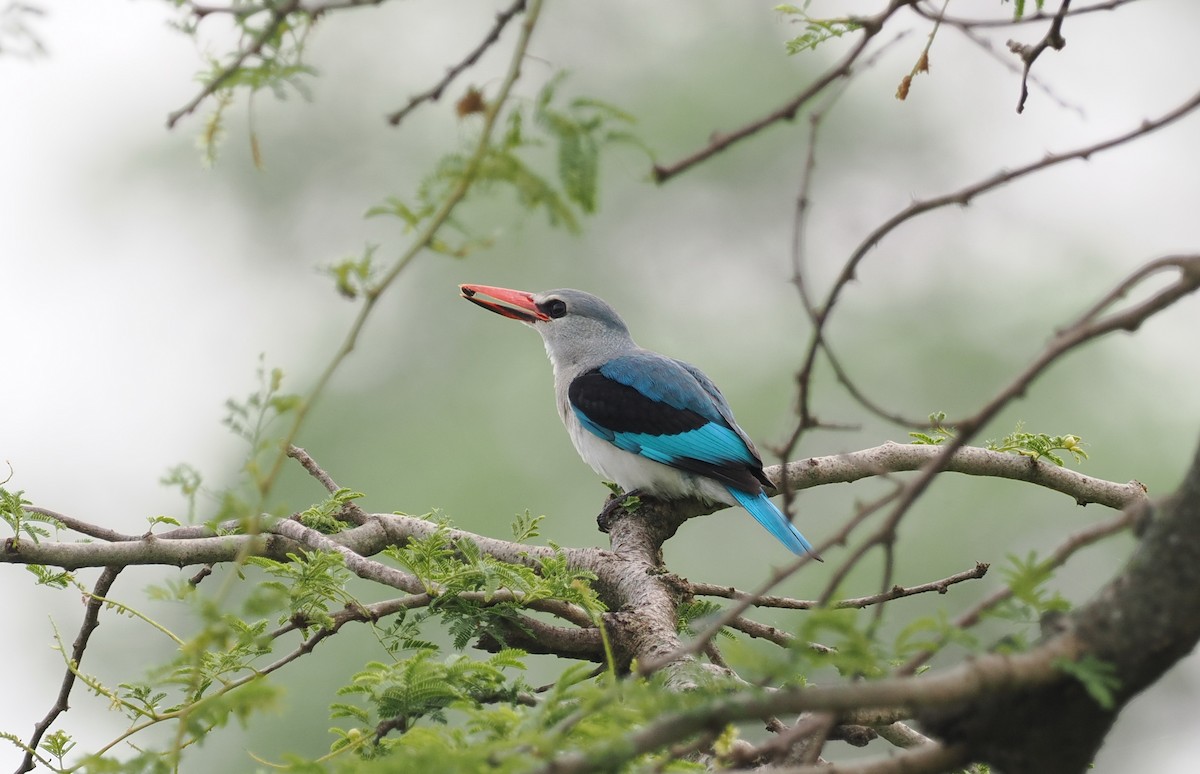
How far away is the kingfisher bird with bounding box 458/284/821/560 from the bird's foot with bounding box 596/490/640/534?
0.44 ft

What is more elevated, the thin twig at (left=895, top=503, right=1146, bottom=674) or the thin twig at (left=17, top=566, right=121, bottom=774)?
the thin twig at (left=17, top=566, right=121, bottom=774)

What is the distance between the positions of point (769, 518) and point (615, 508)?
0.68 m

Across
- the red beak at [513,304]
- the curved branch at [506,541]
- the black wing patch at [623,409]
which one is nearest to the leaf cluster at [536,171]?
the curved branch at [506,541]

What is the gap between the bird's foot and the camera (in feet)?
13.2

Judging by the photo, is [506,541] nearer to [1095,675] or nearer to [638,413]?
[638,413]

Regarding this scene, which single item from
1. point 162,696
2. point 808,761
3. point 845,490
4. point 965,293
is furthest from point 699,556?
point 808,761

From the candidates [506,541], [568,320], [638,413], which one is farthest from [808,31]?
[568,320]

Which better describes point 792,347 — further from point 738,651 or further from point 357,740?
point 738,651

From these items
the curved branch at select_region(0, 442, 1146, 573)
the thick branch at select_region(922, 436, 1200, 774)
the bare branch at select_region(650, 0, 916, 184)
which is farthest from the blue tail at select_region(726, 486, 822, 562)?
the thick branch at select_region(922, 436, 1200, 774)

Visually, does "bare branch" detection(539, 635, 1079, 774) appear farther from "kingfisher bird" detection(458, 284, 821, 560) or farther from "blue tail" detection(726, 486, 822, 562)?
"blue tail" detection(726, 486, 822, 562)

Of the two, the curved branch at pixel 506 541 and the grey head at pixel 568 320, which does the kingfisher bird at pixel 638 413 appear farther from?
the curved branch at pixel 506 541

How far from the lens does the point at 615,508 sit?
13.4ft

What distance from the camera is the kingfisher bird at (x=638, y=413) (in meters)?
4.43

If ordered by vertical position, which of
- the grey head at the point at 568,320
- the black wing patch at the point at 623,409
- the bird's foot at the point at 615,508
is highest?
the grey head at the point at 568,320
